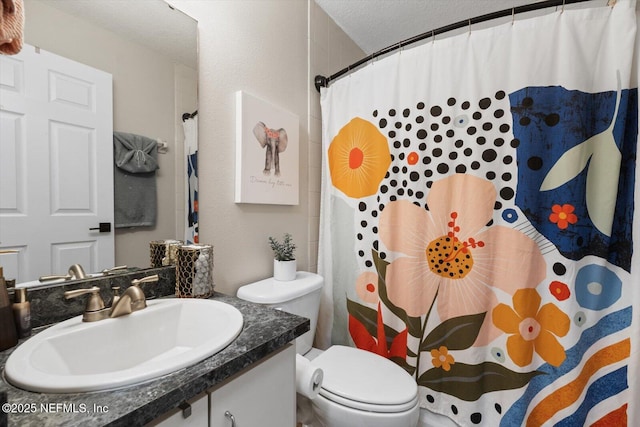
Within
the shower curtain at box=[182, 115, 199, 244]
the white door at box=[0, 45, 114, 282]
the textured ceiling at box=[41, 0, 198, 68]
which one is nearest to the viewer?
the white door at box=[0, 45, 114, 282]

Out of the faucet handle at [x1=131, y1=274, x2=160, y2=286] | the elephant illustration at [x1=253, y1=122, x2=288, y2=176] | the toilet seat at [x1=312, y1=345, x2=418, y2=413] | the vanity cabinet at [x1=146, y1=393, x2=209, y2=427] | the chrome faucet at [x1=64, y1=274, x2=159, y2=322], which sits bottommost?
the toilet seat at [x1=312, y1=345, x2=418, y2=413]

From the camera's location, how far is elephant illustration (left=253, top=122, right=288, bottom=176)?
4.42ft

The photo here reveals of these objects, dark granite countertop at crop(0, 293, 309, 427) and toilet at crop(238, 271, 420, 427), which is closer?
dark granite countertop at crop(0, 293, 309, 427)

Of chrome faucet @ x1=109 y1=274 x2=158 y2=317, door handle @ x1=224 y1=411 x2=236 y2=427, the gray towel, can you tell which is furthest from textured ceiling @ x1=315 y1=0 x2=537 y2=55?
door handle @ x1=224 y1=411 x2=236 y2=427

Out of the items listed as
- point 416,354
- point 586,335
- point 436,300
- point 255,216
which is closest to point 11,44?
point 255,216

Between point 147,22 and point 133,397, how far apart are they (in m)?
1.15

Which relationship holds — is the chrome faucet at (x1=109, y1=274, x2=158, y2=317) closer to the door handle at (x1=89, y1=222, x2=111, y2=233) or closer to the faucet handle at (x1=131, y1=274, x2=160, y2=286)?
the faucet handle at (x1=131, y1=274, x2=160, y2=286)

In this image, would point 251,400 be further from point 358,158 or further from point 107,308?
point 358,158

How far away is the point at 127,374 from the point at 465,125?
4.74ft

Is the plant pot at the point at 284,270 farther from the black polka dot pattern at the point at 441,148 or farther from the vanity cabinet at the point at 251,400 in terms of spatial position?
the vanity cabinet at the point at 251,400

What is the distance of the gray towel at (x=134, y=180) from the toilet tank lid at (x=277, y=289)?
1.55 ft

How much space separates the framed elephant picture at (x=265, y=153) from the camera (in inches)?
49.6

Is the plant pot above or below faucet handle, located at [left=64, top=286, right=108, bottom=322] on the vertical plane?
below

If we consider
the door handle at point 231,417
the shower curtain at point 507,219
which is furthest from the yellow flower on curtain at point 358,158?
the door handle at point 231,417
